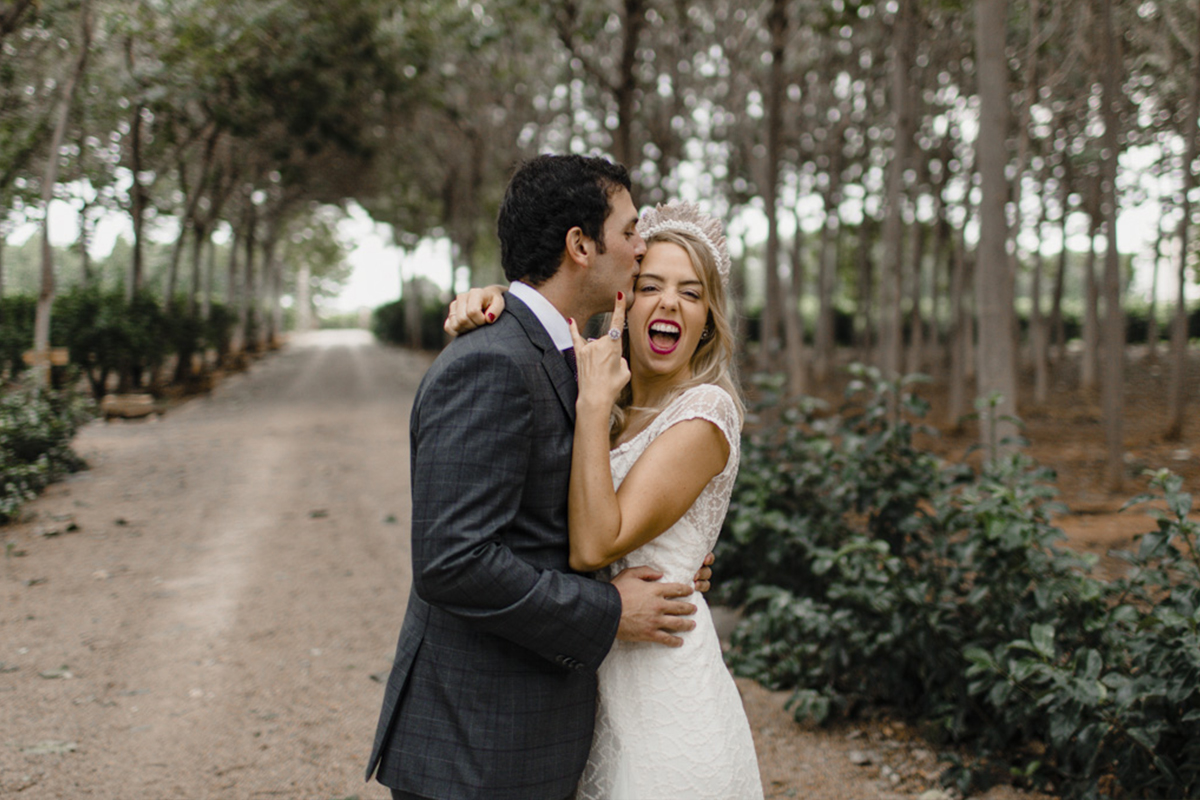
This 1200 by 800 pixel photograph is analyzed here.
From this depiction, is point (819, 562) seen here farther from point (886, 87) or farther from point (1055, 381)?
point (1055, 381)

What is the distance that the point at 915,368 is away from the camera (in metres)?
14.7

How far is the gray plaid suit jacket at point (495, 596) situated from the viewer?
1.73m

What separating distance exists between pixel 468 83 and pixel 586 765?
19.6m

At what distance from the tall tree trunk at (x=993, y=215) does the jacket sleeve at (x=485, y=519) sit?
15.4 feet

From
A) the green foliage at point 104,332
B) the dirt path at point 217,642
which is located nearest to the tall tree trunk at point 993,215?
the dirt path at point 217,642

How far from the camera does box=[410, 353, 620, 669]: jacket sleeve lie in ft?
5.62

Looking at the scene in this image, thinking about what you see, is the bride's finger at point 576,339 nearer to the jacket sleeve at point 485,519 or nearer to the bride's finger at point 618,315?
the bride's finger at point 618,315

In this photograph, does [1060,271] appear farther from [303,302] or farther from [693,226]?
[303,302]

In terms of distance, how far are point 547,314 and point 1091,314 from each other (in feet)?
49.9

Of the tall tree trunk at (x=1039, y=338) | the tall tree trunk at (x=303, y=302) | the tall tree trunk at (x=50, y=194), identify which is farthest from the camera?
the tall tree trunk at (x=303, y=302)

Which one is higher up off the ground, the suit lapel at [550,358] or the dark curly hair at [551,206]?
the dark curly hair at [551,206]

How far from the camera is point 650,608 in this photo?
6.58 feet

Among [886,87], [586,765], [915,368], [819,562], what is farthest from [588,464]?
[886,87]

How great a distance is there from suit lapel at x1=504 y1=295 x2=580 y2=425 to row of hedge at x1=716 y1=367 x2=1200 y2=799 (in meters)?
2.18
